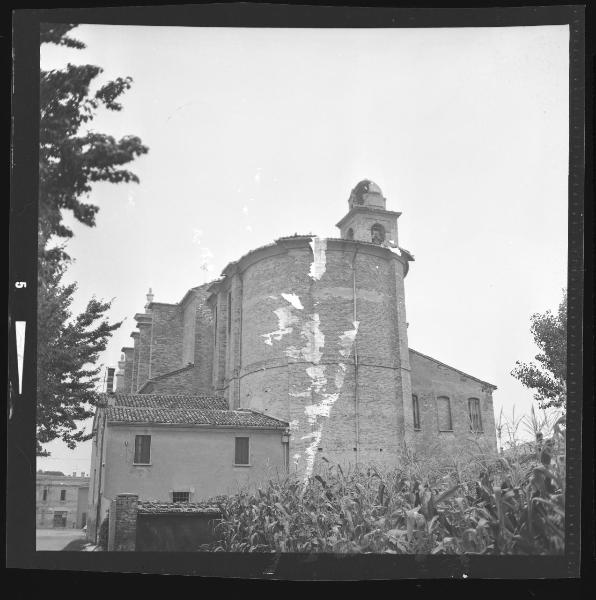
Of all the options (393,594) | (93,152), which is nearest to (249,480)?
(393,594)

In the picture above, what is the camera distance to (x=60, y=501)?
6.57 meters

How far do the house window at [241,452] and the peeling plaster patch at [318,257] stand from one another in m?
2.83

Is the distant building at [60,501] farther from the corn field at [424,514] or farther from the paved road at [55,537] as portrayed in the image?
the corn field at [424,514]

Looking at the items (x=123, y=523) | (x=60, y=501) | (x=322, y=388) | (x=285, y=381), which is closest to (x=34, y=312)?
(x=60, y=501)

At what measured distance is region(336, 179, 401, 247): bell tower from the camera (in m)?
8.19

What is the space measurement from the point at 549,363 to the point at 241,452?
4.51 metres

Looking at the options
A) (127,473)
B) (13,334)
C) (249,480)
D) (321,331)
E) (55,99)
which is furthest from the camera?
(321,331)

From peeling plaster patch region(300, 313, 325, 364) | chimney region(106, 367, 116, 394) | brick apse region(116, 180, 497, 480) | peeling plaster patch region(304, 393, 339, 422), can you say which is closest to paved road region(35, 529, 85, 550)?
chimney region(106, 367, 116, 394)

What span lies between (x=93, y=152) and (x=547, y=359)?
5.56 m

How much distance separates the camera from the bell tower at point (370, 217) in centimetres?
819

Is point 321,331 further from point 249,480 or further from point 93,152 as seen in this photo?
point 93,152

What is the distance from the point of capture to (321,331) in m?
9.51

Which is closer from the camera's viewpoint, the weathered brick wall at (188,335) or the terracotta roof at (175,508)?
the terracotta roof at (175,508)

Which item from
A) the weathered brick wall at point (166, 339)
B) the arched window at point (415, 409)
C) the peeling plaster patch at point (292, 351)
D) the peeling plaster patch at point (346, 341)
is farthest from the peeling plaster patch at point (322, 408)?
the weathered brick wall at point (166, 339)
